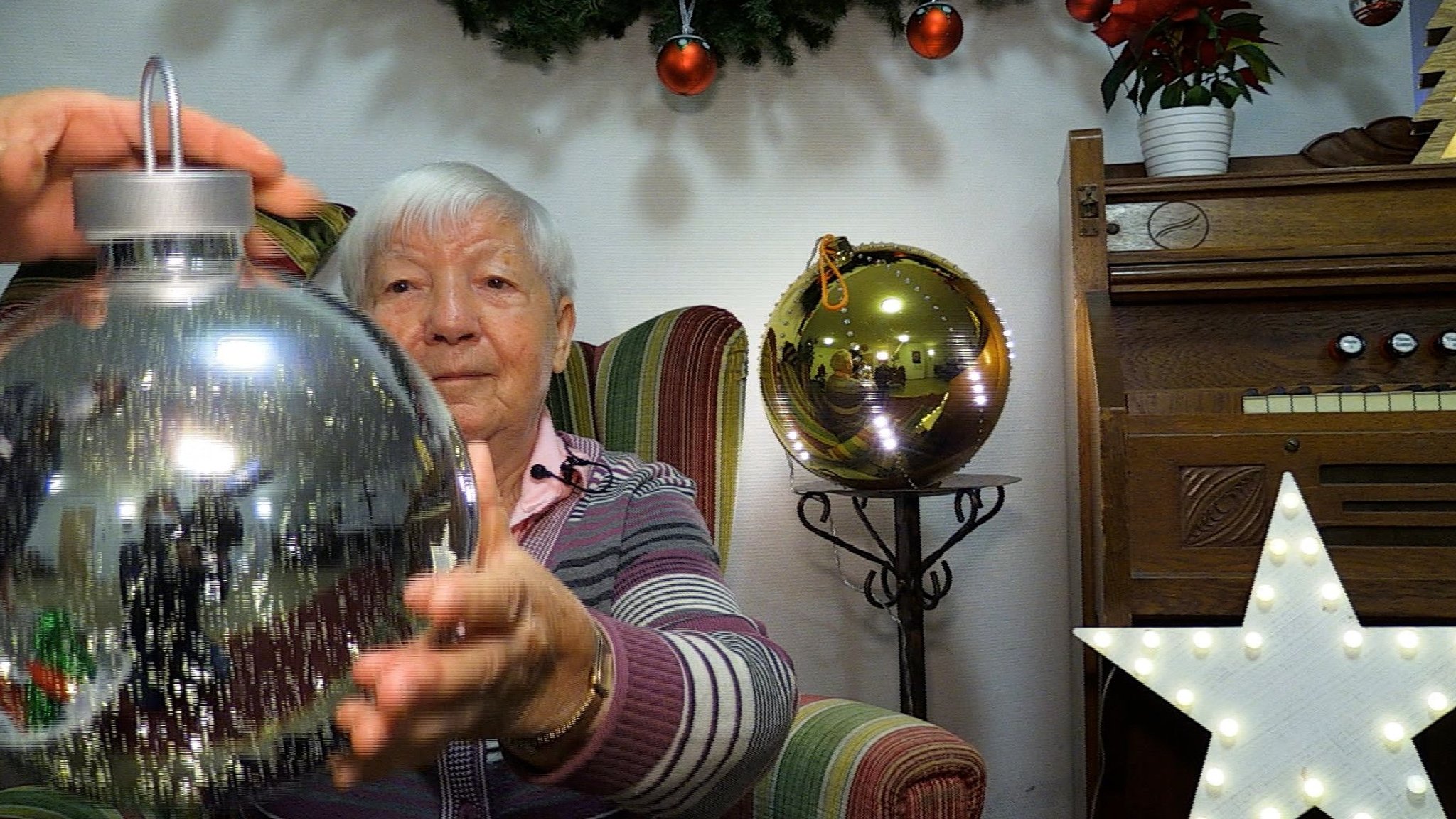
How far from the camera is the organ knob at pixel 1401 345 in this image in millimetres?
1792

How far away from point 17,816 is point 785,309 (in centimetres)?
102

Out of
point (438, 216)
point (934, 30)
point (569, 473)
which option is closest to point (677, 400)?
point (569, 473)

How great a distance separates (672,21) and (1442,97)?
1.17m

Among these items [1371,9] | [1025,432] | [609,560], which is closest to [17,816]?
[609,560]

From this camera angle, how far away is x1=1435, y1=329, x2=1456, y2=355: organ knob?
1.79 meters

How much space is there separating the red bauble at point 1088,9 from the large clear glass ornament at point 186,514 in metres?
1.72

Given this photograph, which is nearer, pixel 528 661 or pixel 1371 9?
pixel 528 661

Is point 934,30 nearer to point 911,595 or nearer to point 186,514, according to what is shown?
point 911,595

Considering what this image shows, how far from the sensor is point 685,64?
1.94 m

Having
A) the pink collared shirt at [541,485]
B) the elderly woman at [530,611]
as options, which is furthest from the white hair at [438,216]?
the pink collared shirt at [541,485]

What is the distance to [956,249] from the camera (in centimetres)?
225

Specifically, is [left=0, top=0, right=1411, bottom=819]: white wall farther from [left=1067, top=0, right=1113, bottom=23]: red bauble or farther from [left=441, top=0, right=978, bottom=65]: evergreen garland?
[left=1067, top=0, right=1113, bottom=23]: red bauble

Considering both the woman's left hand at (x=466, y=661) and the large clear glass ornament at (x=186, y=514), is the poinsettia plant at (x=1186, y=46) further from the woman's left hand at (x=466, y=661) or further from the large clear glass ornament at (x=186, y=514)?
the large clear glass ornament at (x=186, y=514)

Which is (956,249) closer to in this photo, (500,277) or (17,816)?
(500,277)
